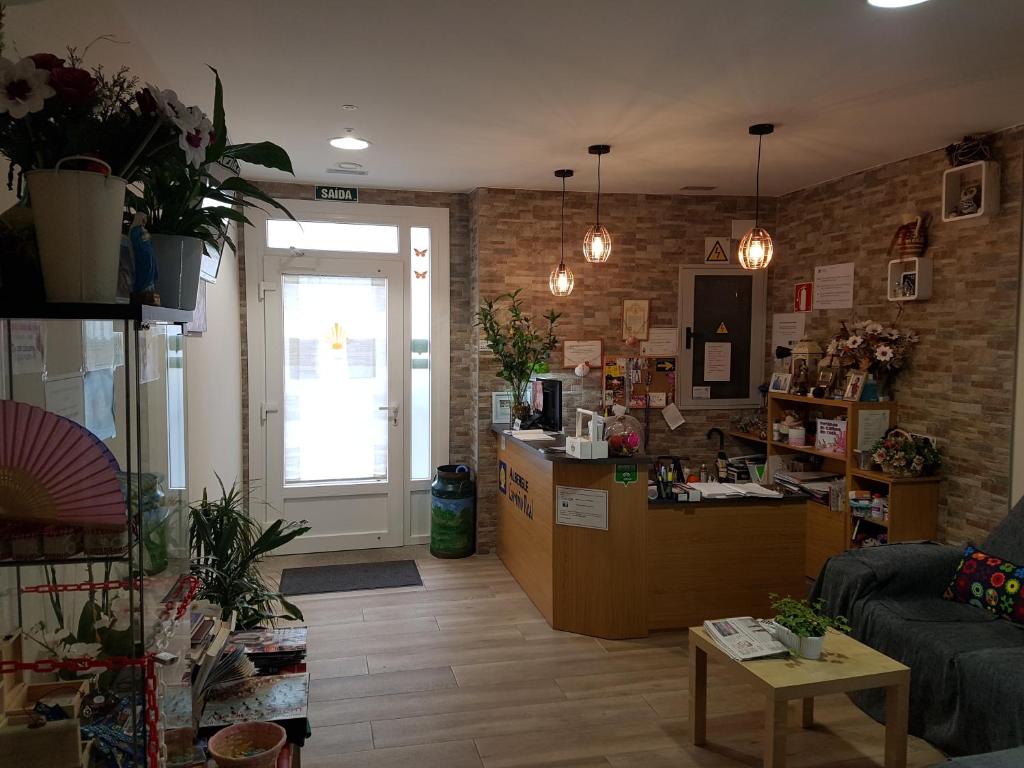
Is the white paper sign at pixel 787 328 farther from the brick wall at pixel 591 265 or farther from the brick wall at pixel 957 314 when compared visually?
the brick wall at pixel 591 265

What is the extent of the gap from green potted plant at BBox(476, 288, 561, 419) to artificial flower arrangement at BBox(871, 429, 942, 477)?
2.20 m

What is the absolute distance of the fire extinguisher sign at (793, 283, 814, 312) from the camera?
5.27 meters

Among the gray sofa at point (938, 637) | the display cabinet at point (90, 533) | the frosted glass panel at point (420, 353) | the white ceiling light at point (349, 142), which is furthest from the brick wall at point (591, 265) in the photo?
the display cabinet at point (90, 533)

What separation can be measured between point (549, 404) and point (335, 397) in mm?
1617

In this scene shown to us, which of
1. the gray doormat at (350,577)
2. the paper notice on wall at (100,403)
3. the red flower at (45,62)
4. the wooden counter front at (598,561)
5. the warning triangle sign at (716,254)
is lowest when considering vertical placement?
the gray doormat at (350,577)

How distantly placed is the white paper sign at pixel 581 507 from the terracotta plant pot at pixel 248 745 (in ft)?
7.40

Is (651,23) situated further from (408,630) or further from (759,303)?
(759,303)

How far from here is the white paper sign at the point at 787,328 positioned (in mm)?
5406

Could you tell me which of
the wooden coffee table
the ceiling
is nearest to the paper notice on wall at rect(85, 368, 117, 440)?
the ceiling

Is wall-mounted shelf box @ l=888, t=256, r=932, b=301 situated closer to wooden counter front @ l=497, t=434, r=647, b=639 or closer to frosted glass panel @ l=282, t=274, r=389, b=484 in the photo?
wooden counter front @ l=497, t=434, r=647, b=639

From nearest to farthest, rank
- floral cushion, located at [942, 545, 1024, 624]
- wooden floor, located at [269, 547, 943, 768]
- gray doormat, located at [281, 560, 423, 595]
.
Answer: wooden floor, located at [269, 547, 943, 768], floral cushion, located at [942, 545, 1024, 624], gray doormat, located at [281, 560, 423, 595]

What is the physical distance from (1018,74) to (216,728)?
12.2 ft

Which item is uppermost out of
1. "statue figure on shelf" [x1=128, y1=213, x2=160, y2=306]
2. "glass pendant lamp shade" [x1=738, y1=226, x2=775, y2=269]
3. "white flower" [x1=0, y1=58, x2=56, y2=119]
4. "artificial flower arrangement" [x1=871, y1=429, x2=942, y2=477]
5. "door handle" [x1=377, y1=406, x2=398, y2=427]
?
"glass pendant lamp shade" [x1=738, y1=226, x2=775, y2=269]

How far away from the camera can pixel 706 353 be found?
5.68m
